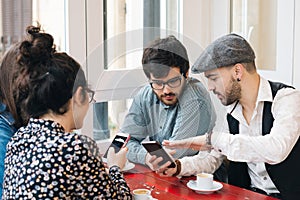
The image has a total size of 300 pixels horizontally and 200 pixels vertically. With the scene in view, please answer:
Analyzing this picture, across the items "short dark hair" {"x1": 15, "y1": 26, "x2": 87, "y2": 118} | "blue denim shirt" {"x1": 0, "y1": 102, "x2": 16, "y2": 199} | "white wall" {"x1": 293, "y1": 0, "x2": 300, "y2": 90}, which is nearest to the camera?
"short dark hair" {"x1": 15, "y1": 26, "x2": 87, "y2": 118}

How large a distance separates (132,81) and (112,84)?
0.09 meters

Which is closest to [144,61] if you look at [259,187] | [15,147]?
[15,147]

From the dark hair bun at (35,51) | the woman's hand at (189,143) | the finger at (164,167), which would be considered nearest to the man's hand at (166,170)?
the finger at (164,167)

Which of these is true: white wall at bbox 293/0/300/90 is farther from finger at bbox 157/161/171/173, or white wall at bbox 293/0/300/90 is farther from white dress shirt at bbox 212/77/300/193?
finger at bbox 157/161/171/173

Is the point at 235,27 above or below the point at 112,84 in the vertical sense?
above

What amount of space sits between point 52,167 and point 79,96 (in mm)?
260

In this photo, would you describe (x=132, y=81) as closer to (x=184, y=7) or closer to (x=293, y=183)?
(x=293, y=183)

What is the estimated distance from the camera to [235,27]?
10.1ft

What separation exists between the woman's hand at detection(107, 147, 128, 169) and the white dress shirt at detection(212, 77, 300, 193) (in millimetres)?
425

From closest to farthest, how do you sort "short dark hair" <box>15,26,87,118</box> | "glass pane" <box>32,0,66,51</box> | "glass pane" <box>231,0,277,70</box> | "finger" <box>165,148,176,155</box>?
"short dark hair" <box>15,26,87,118</box>
"finger" <box>165,148,176,155</box>
"glass pane" <box>32,0,66,51</box>
"glass pane" <box>231,0,277,70</box>

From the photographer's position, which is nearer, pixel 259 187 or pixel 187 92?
pixel 187 92

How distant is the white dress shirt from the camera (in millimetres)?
1893

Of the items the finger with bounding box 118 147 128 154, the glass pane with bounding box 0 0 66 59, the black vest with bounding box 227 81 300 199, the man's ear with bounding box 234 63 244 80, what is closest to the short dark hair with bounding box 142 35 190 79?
the finger with bounding box 118 147 128 154

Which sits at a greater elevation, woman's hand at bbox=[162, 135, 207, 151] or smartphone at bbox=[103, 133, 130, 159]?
smartphone at bbox=[103, 133, 130, 159]
